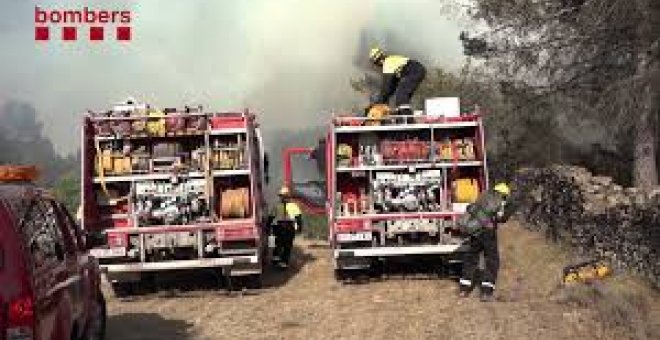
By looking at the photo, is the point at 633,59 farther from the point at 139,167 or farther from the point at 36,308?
the point at 36,308

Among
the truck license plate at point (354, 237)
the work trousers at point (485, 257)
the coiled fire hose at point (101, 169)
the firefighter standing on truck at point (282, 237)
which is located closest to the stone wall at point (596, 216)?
the work trousers at point (485, 257)

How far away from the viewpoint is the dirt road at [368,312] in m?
12.3

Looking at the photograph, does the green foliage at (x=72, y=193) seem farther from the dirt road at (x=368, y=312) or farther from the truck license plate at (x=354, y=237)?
the truck license plate at (x=354, y=237)

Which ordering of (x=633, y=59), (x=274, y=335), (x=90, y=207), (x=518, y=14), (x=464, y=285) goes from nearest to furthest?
(x=274, y=335)
(x=464, y=285)
(x=90, y=207)
(x=633, y=59)
(x=518, y=14)

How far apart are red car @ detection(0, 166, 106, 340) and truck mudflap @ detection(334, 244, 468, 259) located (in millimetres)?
6675

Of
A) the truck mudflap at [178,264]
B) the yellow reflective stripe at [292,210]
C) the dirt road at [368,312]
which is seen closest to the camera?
the dirt road at [368,312]

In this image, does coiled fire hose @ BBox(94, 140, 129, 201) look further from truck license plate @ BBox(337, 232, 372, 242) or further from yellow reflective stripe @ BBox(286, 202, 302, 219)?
yellow reflective stripe @ BBox(286, 202, 302, 219)

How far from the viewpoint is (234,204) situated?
1616cm

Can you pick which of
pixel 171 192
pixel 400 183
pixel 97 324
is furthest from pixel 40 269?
pixel 400 183

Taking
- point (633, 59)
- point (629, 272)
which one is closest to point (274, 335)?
point (629, 272)

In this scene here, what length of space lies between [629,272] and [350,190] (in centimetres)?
451

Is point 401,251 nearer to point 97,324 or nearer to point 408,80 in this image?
point 408,80

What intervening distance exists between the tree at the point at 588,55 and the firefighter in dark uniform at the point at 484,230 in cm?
842

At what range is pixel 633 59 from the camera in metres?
24.6
